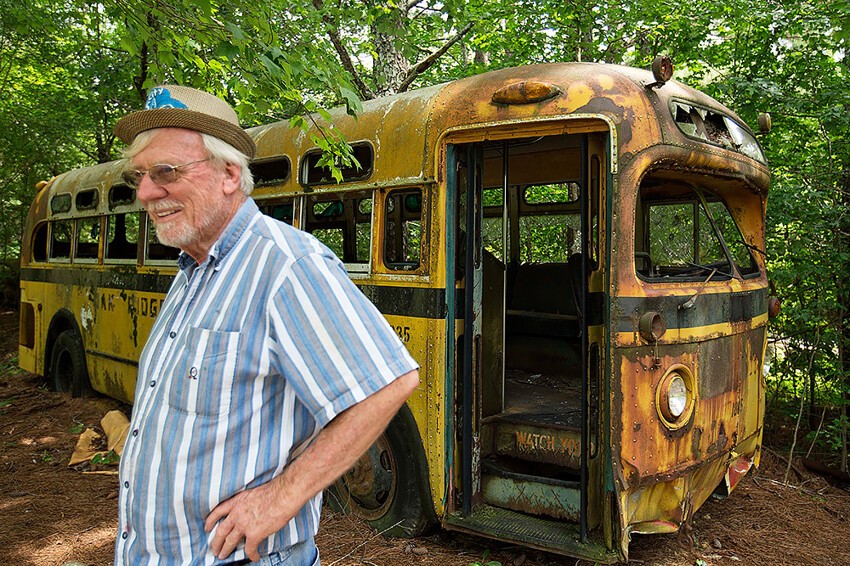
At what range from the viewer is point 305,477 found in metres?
1.54

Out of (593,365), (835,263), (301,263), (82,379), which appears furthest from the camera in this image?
(82,379)

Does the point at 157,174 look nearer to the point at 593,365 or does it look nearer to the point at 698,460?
the point at 593,365

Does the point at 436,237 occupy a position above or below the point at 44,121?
below

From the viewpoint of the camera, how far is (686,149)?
400 centimetres

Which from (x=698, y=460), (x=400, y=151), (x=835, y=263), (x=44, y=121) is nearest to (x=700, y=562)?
(x=698, y=460)

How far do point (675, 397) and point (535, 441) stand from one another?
0.91m

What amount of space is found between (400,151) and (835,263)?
439cm

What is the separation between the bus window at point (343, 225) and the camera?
17.7ft

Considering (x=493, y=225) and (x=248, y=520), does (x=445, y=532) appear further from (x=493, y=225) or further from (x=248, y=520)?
(x=248, y=520)

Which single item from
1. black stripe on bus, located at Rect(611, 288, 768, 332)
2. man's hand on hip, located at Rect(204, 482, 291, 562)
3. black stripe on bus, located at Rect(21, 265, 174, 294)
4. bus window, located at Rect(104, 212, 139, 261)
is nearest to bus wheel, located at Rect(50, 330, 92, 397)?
black stripe on bus, located at Rect(21, 265, 174, 294)

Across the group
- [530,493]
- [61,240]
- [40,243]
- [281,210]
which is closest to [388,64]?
[281,210]

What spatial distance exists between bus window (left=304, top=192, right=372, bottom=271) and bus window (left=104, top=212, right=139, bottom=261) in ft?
8.03

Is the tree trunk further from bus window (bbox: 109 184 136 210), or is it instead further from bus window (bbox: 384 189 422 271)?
bus window (bbox: 384 189 422 271)

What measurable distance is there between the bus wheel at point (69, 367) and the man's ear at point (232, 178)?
7.05m
